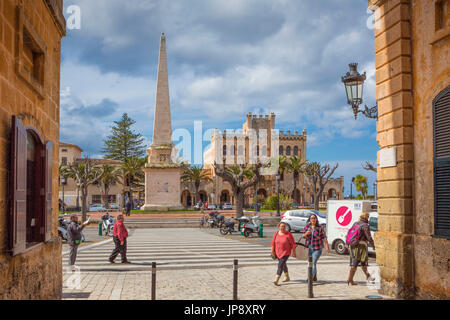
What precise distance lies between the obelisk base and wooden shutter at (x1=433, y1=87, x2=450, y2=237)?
36987 millimetres

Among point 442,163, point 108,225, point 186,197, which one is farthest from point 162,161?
point 186,197

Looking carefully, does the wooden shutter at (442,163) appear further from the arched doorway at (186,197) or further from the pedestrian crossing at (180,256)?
the arched doorway at (186,197)

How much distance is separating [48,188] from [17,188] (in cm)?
210

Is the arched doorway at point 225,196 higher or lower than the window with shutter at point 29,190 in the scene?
lower

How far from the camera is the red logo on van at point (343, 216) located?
16.7m

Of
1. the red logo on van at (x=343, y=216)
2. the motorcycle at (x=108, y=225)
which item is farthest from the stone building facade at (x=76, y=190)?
the red logo on van at (x=343, y=216)

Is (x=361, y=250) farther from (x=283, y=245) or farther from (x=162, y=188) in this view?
(x=162, y=188)

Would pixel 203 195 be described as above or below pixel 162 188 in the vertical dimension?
below

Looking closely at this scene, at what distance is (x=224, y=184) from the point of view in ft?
304

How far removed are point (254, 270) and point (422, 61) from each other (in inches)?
274

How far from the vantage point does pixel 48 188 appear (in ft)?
25.9

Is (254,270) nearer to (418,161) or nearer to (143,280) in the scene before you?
(143,280)

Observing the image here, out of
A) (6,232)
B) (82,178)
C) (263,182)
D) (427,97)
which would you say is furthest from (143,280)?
(263,182)

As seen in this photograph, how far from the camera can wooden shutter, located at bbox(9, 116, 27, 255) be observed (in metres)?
5.73
